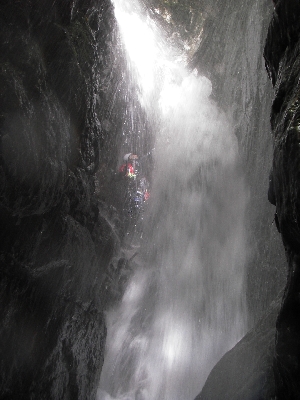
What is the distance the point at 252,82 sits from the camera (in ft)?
83.8

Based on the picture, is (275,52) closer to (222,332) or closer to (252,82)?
(252,82)

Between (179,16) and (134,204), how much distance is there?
14.5m

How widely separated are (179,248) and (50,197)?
2204 centimetres

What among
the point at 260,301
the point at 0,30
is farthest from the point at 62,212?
the point at 260,301

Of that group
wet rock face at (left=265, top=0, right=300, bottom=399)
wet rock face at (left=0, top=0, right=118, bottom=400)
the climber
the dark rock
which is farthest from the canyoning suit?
wet rock face at (left=265, top=0, right=300, bottom=399)

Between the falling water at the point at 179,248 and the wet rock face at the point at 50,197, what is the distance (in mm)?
8320

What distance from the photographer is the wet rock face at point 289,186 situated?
4.62 metres

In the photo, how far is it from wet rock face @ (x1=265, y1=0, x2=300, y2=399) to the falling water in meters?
16.4

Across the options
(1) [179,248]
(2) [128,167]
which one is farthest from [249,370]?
(1) [179,248]

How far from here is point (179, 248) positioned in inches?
1201

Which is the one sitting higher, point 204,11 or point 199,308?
point 204,11

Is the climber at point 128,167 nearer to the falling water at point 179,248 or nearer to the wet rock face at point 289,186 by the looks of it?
the falling water at point 179,248

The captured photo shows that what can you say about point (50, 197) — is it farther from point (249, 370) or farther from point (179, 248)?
point (179, 248)

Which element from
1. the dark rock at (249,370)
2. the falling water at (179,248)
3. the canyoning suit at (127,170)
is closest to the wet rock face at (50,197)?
the dark rock at (249,370)
